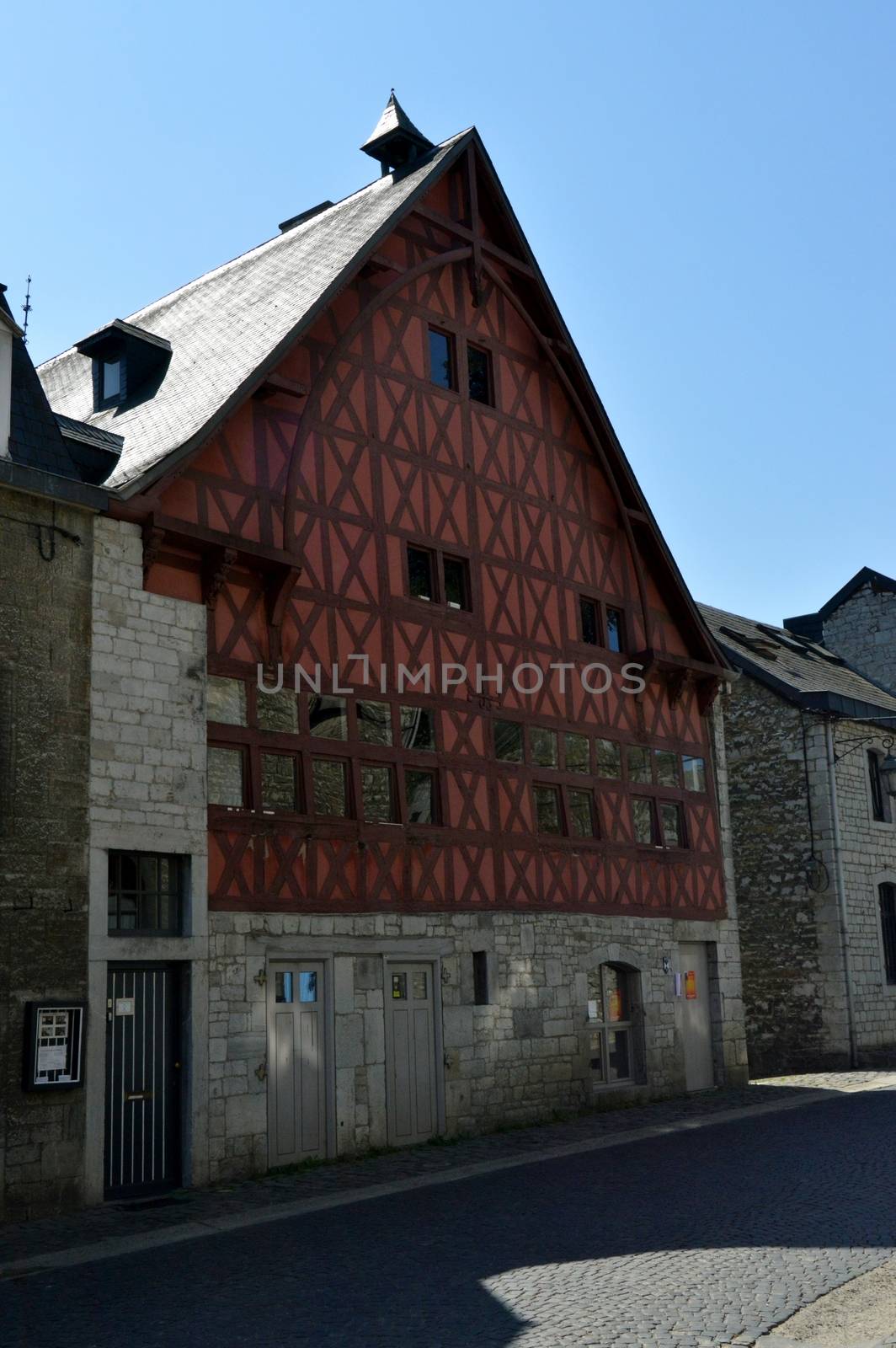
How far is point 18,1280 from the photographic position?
26.8 ft

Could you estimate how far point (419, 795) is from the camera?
14773mm

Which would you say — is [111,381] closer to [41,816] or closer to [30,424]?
[30,424]

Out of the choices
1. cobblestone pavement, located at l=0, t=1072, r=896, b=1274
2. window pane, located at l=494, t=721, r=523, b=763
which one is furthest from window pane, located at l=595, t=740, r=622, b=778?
cobblestone pavement, located at l=0, t=1072, r=896, b=1274

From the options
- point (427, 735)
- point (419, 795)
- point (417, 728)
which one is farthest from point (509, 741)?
point (419, 795)

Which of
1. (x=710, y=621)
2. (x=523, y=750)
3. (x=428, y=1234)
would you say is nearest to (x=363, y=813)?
(x=523, y=750)

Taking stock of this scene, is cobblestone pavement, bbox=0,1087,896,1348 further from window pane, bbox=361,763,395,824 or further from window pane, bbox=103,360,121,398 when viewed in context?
window pane, bbox=103,360,121,398

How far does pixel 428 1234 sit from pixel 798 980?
15.0 m

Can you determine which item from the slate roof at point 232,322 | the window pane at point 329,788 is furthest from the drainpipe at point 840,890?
the slate roof at point 232,322

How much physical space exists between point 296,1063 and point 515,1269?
529 cm

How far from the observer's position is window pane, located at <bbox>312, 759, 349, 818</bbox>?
13.5 metres

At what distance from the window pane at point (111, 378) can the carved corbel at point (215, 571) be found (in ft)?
12.2

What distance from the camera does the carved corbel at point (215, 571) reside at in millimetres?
12695

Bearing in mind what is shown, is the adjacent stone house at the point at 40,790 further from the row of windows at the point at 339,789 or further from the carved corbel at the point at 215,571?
the row of windows at the point at 339,789

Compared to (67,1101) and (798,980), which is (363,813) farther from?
(798,980)
